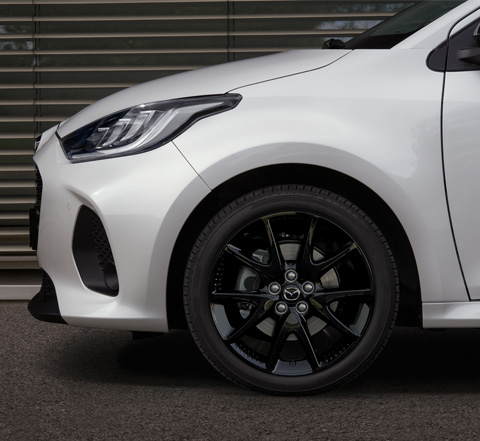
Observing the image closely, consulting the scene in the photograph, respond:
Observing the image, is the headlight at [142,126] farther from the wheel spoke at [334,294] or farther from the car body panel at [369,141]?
the wheel spoke at [334,294]

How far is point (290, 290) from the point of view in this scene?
154 inches

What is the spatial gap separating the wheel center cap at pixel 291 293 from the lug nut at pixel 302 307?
0.03 metres

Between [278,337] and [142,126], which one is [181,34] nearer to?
[142,126]

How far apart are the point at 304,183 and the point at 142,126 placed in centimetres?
63

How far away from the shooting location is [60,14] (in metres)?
6.58

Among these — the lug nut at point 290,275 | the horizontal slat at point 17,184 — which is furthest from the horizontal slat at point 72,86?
the lug nut at point 290,275

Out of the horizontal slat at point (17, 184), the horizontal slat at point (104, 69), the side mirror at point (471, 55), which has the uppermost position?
the side mirror at point (471, 55)

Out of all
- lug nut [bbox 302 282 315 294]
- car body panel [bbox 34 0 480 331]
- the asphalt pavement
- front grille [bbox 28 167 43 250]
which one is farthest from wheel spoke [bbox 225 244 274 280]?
front grille [bbox 28 167 43 250]

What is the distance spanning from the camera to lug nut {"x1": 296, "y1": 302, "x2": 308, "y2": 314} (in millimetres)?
3920

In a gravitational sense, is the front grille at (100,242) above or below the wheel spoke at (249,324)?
above

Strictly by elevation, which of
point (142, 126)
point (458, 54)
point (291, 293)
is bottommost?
point (291, 293)

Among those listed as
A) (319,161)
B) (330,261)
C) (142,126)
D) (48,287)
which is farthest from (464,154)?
(48,287)

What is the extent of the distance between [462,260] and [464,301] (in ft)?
0.51

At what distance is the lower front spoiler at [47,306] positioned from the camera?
4.05 m
